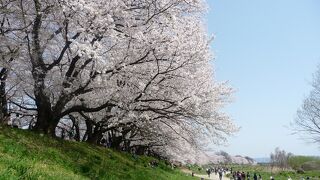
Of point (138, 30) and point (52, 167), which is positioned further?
point (138, 30)

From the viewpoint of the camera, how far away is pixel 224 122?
68.2 ft

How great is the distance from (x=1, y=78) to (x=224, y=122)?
1065cm

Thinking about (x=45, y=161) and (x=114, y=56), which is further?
(x=114, y=56)

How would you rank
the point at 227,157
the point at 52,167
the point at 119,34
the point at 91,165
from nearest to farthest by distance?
the point at 52,167 → the point at 119,34 → the point at 91,165 → the point at 227,157

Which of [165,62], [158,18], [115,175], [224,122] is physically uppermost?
[158,18]

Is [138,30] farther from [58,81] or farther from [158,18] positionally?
[58,81]

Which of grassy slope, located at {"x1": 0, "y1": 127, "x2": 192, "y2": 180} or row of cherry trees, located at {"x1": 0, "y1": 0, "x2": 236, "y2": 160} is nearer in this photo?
A: grassy slope, located at {"x1": 0, "y1": 127, "x2": 192, "y2": 180}

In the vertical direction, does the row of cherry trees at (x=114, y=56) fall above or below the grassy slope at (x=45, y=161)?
above

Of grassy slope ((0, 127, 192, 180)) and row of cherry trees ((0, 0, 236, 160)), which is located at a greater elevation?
row of cherry trees ((0, 0, 236, 160))

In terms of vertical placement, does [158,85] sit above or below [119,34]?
below

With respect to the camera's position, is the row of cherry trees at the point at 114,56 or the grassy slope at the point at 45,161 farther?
the row of cherry trees at the point at 114,56

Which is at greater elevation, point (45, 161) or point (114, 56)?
point (114, 56)

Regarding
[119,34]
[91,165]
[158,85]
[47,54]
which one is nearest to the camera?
[119,34]

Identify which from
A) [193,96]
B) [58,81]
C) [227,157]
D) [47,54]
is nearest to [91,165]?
[58,81]
